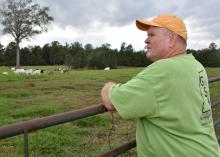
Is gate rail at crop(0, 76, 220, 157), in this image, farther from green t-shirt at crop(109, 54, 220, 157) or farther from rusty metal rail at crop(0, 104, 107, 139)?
green t-shirt at crop(109, 54, 220, 157)

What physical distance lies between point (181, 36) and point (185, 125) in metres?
0.54

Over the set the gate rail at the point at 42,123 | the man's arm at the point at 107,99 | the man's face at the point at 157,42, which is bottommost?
the gate rail at the point at 42,123

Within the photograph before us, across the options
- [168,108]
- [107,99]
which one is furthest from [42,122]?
[168,108]

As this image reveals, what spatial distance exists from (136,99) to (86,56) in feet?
188

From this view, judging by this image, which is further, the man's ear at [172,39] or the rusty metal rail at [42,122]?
the man's ear at [172,39]

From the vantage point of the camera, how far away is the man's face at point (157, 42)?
276 centimetres

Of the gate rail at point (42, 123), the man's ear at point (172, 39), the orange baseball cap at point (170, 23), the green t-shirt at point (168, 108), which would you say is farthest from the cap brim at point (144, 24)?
the gate rail at point (42, 123)

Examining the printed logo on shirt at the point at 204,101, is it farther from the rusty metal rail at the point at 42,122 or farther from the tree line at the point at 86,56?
the tree line at the point at 86,56

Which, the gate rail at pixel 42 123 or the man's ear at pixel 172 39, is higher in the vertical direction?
the man's ear at pixel 172 39

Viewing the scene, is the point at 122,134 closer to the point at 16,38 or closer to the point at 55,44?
the point at 16,38

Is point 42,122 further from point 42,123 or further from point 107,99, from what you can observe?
point 107,99

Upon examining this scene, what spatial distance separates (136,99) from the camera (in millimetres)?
2500

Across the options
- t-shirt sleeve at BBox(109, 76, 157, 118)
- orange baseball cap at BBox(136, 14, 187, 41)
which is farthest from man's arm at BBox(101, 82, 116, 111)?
orange baseball cap at BBox(136, 14, 187, 41)

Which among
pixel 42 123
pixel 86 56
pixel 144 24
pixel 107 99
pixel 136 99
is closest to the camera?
pixel 42 123
